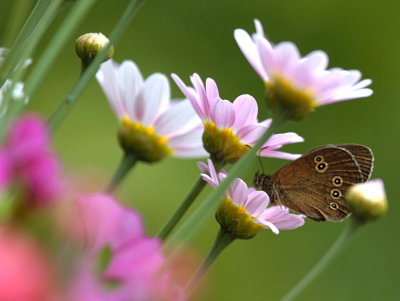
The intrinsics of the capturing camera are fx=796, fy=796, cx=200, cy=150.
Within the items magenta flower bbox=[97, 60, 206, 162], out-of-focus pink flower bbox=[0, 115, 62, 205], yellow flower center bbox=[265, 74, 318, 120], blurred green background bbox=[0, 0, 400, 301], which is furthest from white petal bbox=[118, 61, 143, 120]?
blurred green background bbox=[0, 0, 400, 301]

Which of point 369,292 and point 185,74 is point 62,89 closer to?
point 185,74

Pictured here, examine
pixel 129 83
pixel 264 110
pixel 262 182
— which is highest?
pixel 129 83

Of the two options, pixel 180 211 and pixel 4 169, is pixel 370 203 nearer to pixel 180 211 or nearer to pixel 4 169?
pixel 180 211

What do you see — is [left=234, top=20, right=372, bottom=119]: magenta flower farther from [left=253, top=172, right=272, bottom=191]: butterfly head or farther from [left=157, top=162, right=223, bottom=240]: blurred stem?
[left=253, top=172, right=272, bottom=191]: butterfly head

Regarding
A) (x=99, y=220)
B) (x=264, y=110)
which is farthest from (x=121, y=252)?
(x=264, y=110)

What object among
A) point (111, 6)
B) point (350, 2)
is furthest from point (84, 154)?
point (350, 2)

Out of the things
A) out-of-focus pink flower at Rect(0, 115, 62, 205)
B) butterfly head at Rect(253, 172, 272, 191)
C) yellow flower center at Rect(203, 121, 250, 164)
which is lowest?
butterfly head at Rect(253, 172, 272, 191)
